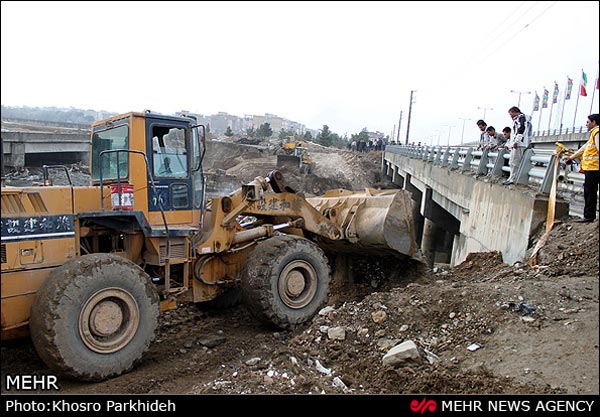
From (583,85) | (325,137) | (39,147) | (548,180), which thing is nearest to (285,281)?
(548,180)

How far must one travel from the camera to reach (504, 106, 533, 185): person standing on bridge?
8320 millimetres

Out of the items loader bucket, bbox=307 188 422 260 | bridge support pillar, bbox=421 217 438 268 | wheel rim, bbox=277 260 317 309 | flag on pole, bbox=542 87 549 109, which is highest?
flag on pole, bbox=542 87 549 109

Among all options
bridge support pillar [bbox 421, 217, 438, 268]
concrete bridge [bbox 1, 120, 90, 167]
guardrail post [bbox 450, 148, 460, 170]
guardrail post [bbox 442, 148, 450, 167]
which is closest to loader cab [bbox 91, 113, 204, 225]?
guardrail post [bbox 450, 148, 460, 170]

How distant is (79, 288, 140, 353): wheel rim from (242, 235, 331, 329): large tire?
1.85m

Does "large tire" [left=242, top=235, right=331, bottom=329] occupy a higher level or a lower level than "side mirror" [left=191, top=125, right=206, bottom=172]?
lower

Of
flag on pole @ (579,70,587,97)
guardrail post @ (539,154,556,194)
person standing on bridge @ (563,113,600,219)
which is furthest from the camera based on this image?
flag on pole @ (579,70,587,97)

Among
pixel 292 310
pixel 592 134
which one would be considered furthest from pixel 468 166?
pixel 292 310

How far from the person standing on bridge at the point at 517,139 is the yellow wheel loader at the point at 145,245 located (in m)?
1.89

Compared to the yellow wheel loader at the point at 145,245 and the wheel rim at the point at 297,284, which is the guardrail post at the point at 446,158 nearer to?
the yellow wheel loader at the point at 145,245

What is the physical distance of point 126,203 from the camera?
594 centimetres

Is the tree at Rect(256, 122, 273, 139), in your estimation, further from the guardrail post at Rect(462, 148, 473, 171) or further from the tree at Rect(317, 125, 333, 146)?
the guardrail post at Rect(462, 148, 473, 171)

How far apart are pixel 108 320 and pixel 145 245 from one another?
130 cm
